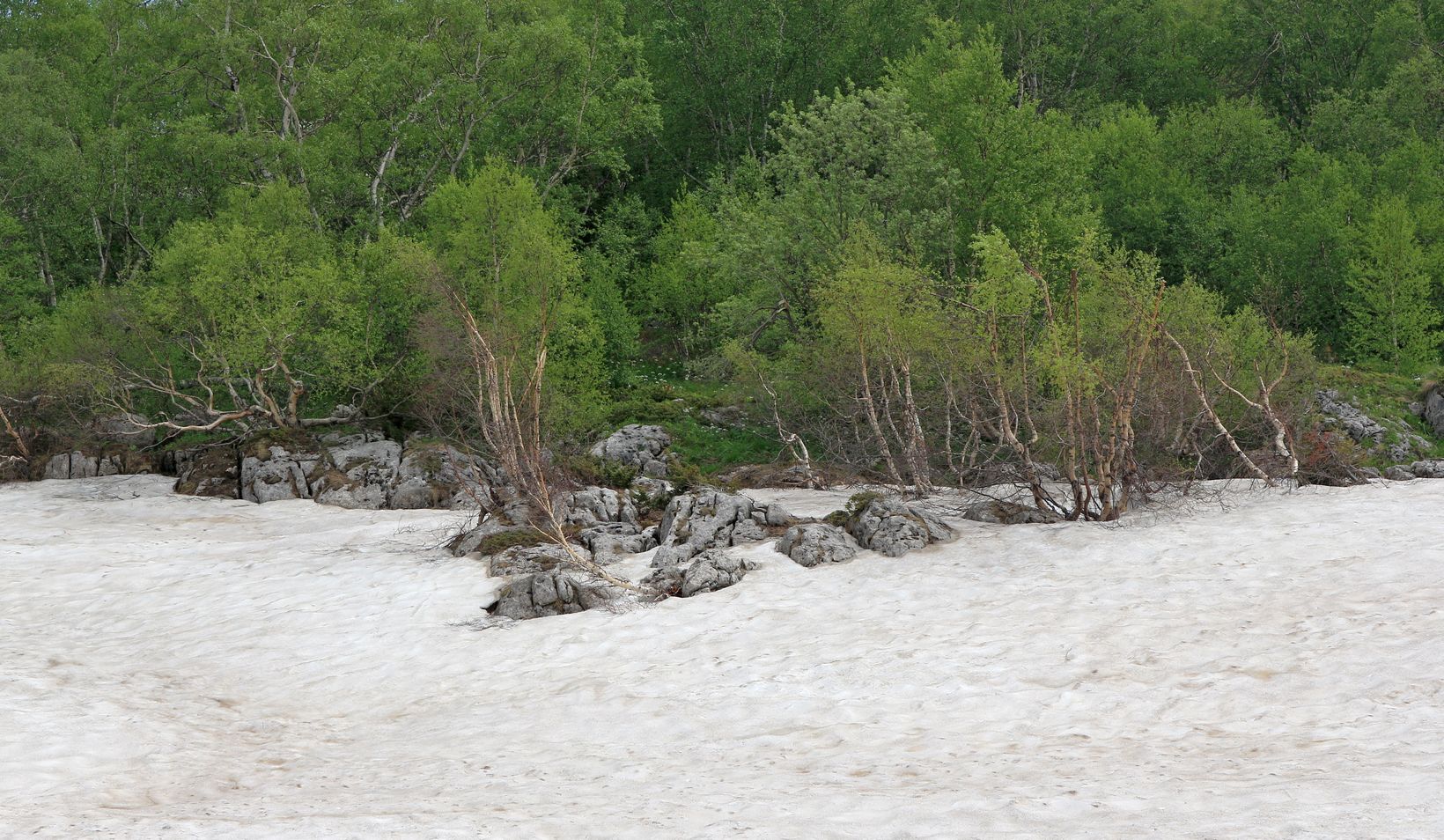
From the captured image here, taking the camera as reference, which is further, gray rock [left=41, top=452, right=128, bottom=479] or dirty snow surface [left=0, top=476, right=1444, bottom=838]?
gray rock [left=41, top=452, right=128, bottom=479]

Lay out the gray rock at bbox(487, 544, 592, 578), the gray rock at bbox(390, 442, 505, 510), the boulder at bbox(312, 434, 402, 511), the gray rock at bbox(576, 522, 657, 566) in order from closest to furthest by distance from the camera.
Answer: the gray rock at bbox(487, 544, 592, 578)
the gray rock at bbox(576, 522, 657, 566)
the gray rock at bbox(390, 442, 505, 510)
the boulder at bbox(312, 434, 402, 511)

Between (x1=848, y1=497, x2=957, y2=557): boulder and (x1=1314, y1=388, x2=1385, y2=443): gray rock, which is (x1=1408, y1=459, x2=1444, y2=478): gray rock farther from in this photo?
(x1=848, y1=497, x2=957, y2=557): boulder

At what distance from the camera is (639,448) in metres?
39.7

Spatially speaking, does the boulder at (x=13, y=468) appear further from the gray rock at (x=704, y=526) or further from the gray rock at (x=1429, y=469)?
the gray rock at (x=1429, y=469)

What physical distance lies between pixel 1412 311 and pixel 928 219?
82.0ft

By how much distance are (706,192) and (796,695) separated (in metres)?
56.7

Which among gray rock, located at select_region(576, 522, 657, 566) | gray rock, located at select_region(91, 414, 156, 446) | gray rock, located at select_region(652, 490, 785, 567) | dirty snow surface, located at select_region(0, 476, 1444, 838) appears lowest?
dirty snow surface, located at select_region(0, 476, 1444, 838)

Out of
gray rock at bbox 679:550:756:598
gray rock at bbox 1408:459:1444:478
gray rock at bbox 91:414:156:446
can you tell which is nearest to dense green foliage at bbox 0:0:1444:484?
gray rock at bbox 91:414:156:446

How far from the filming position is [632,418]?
43562 mm

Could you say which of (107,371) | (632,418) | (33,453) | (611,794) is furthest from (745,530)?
(33,453)

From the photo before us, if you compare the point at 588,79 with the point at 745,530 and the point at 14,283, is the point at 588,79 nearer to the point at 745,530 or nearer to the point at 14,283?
the point at 14,283

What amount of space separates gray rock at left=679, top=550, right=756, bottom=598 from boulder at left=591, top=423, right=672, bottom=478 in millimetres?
16481

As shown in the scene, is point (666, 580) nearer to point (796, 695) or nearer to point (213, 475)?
point (796, 695)

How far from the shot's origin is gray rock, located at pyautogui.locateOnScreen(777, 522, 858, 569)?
2152 cm
